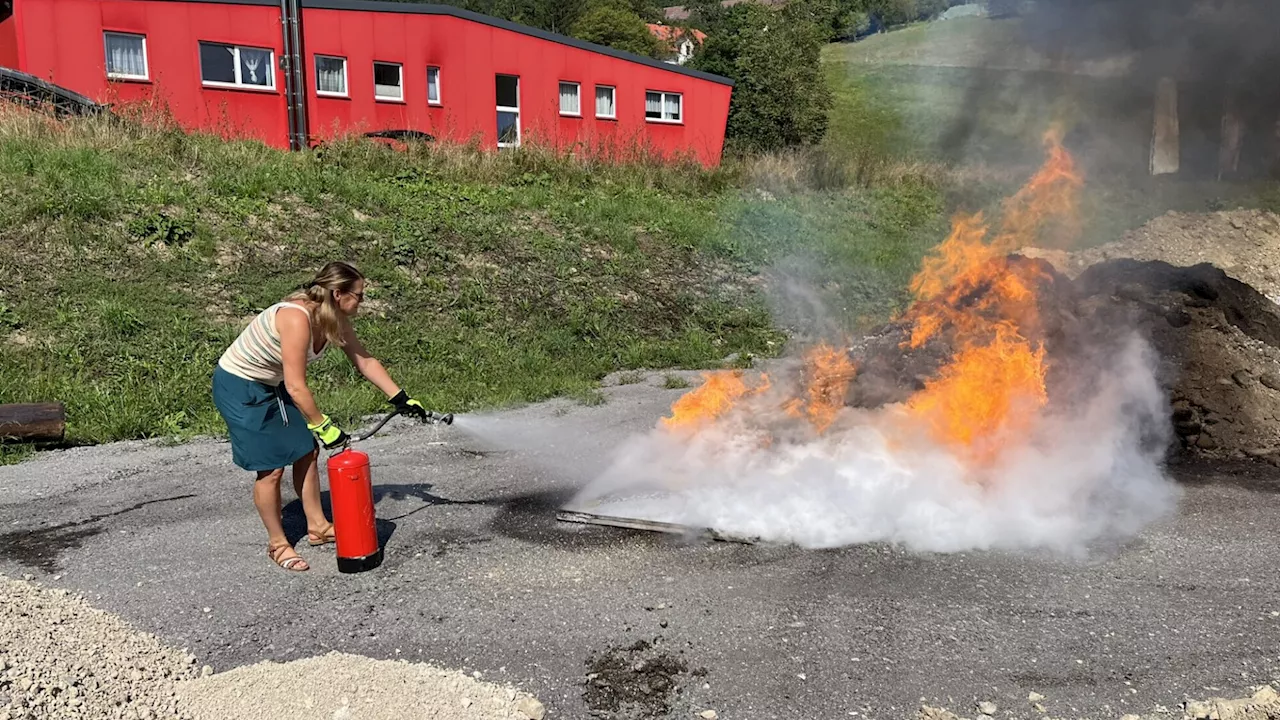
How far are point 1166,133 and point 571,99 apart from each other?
16416 mm

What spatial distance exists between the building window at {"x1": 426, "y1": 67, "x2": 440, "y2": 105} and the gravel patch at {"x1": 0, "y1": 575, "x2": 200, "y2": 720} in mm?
17925

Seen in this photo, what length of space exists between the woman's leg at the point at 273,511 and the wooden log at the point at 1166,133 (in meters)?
8.36

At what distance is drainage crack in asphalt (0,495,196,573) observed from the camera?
461 centimetres

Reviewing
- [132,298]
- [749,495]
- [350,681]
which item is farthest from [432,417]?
[132,298]

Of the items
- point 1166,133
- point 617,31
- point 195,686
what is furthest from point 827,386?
point 617,31

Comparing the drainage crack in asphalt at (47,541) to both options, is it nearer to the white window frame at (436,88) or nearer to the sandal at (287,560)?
the sandal at (287,560)

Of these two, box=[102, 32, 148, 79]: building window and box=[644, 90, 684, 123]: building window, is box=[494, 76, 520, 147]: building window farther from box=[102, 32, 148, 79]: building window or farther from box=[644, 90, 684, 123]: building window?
box=[102, 32, 148, 79]: building window

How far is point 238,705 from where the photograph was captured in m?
3.21

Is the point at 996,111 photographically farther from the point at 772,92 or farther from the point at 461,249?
the point at 772,92

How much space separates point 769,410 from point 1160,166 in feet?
22.7

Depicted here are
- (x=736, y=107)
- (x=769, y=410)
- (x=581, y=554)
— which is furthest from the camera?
(x=736, y=107)

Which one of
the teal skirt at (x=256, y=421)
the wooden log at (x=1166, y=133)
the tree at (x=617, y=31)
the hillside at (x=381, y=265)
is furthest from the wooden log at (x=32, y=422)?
the tree at (x=617, y=31)

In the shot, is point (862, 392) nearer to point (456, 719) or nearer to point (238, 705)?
point (456, 719)

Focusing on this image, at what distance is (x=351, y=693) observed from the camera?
3283 millimetres
